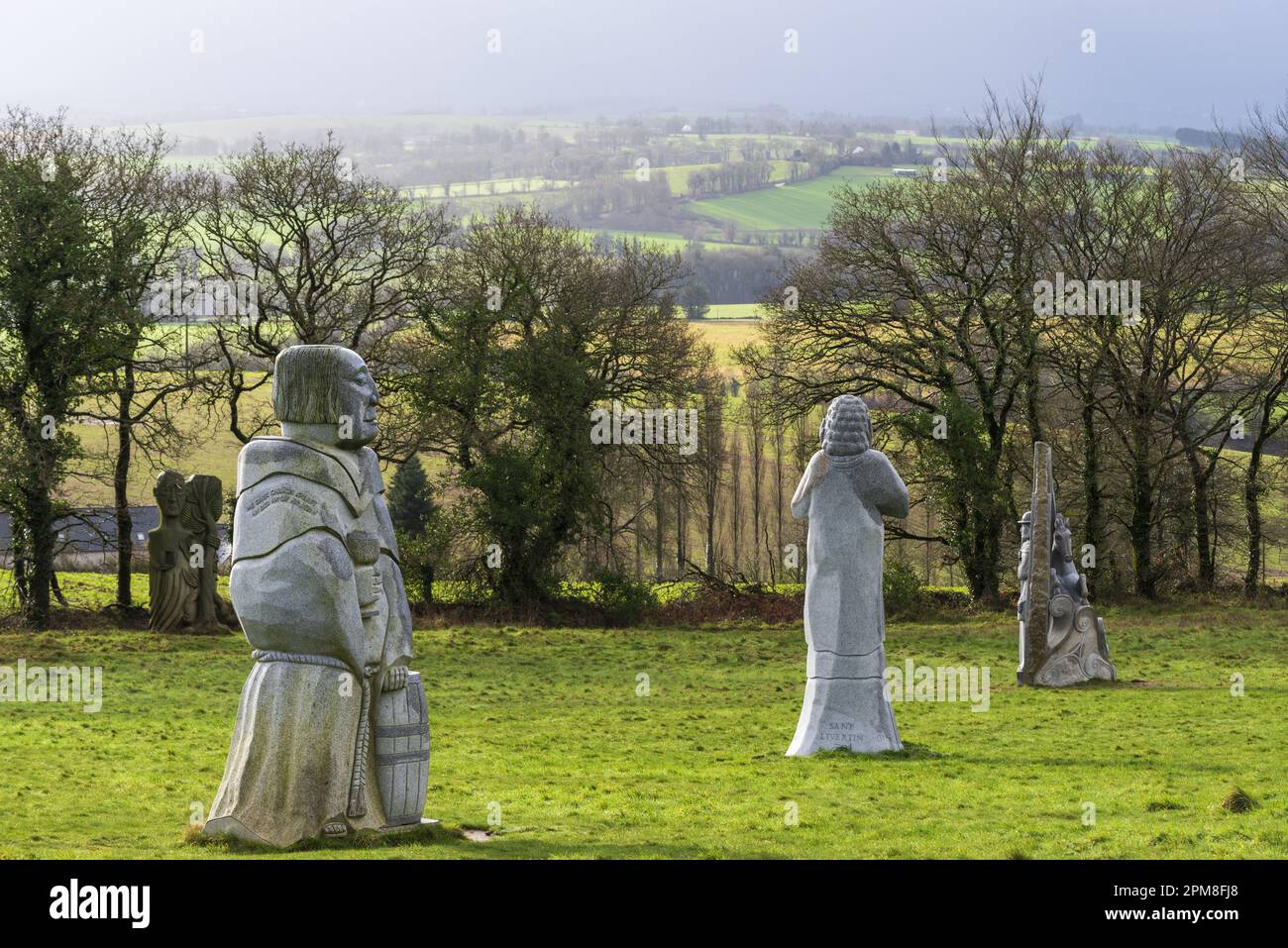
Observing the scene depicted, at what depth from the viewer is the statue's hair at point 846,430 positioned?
18641mm

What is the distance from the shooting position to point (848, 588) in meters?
18.5

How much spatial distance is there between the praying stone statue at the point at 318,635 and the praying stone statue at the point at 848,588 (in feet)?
20.7

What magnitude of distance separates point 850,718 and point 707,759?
1895 millimetres

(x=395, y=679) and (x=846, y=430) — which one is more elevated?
(x=846, y=430)

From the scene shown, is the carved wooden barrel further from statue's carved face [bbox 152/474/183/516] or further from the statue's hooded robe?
statue's carved face [bbox 152/474/183/516]

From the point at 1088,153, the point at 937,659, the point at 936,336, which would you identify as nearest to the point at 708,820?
the point at 937,659

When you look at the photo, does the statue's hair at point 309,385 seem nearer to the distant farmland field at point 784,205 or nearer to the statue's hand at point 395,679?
the statue's hand at point 395,679

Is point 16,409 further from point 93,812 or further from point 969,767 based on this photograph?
point 969,767

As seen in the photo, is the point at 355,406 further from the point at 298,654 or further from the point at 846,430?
the point at 846,430

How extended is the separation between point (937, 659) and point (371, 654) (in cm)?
1915

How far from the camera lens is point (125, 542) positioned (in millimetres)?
37844

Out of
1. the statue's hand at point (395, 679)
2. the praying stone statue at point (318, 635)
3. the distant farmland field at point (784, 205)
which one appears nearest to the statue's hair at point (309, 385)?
the praying stone statue at point (318, 635)

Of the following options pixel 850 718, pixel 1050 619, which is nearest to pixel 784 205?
pixel 1050 619

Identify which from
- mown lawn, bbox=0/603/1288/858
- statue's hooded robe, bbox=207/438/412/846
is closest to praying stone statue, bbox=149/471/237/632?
mown lawn, bbox=0/603/1288/858
